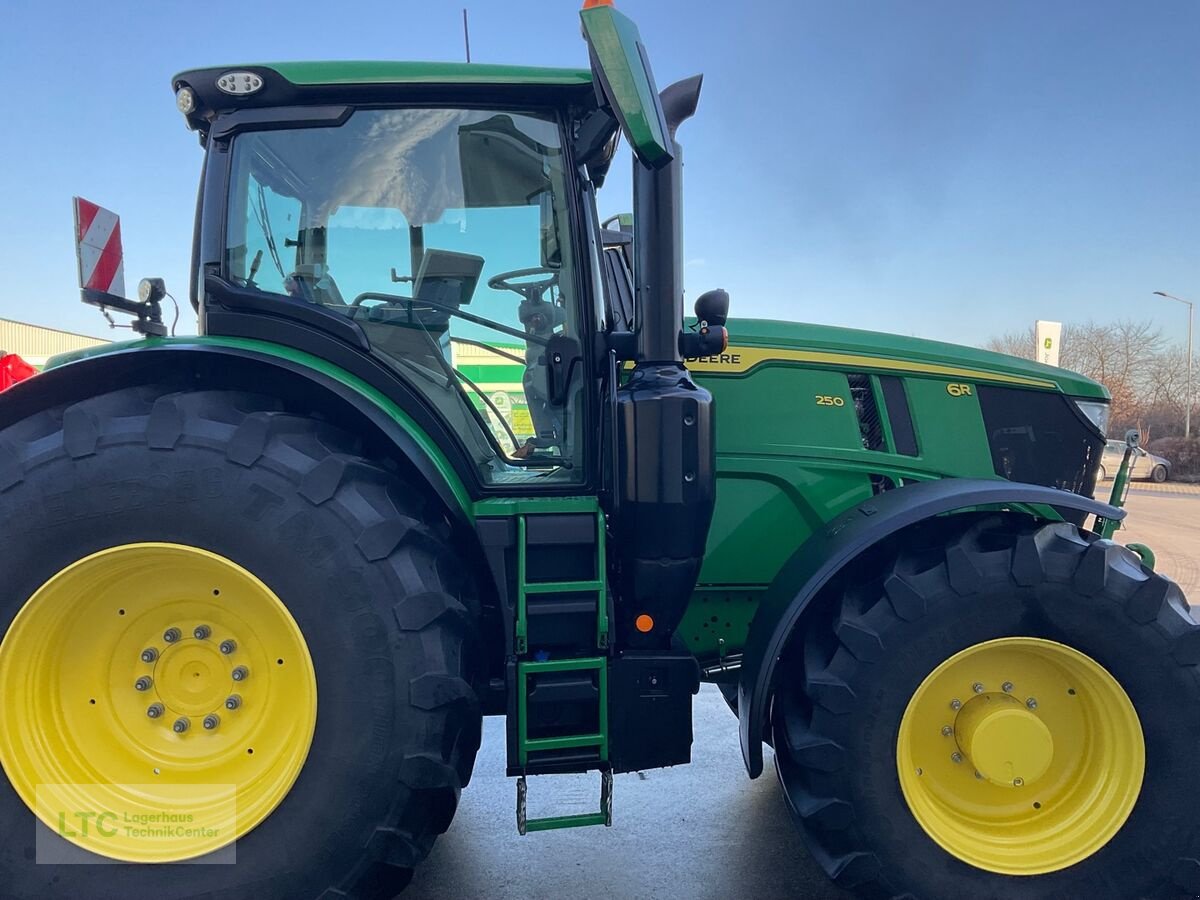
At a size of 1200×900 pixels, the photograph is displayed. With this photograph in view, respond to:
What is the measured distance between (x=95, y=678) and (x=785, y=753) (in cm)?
189

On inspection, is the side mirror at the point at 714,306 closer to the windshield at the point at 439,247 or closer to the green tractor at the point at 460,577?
the green tractor at the point at 460,577

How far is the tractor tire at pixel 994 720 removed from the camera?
6.50 ft

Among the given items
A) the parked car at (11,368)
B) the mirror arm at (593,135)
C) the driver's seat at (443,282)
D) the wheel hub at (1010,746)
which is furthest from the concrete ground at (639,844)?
the parked car at (11,368)

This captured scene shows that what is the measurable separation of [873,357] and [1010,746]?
1.28 meters

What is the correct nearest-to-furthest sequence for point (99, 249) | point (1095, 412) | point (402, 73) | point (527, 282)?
point (402, 73) → point (527, 282) → point (99, 249) → point (1095, 412)

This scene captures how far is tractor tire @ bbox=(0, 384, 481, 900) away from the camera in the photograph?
5.94ft

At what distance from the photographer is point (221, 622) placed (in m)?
1.99

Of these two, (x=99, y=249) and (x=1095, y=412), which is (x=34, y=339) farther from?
(x=1095, y=412)

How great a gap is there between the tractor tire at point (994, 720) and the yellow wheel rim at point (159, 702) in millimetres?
1378

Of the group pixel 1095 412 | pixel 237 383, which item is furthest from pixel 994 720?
pixel 237 383

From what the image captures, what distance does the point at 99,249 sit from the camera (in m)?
2.51

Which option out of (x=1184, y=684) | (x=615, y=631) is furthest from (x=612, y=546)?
(x=1184, y=684)

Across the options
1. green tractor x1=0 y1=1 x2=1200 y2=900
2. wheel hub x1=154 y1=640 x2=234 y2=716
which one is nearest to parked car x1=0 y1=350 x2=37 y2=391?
green tractor x1=0 y1=1 x2=1200 y2=900

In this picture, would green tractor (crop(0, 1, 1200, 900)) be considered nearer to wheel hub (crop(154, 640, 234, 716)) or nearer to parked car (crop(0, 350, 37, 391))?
wheel hub (crop(154, 640, 234, 716))
